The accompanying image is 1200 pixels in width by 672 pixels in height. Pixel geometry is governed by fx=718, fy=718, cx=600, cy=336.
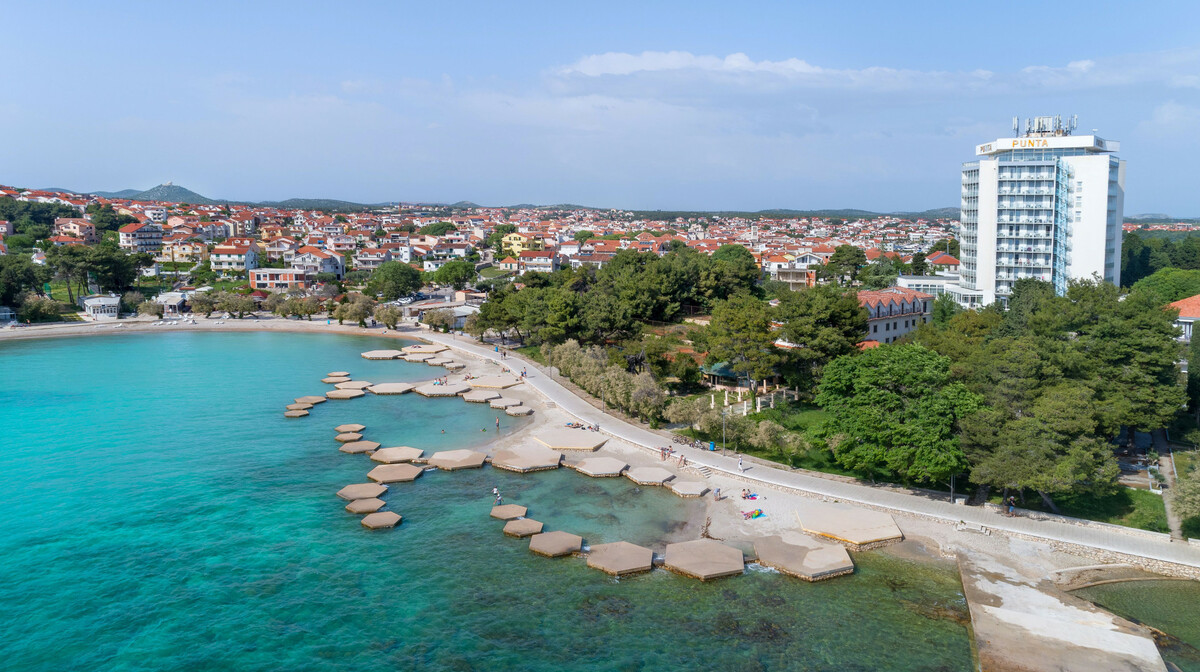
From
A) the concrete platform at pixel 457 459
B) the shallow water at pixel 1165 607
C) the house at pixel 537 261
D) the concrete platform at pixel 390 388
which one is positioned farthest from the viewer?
the house at pixel 537 261

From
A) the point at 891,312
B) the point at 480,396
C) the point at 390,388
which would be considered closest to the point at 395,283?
the point at 390,388

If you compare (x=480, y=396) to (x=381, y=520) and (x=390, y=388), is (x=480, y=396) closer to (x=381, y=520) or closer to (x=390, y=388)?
(x=390, y=388)

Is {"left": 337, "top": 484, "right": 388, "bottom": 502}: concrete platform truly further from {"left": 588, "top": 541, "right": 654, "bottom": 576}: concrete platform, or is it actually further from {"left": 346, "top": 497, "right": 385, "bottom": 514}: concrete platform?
{"left": 588, "top": 541, "right": 654, "bottom": 576}: concrete platform

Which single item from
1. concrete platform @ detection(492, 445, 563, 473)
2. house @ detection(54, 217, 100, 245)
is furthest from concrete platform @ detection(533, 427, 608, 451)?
house @ detection(54, 217, 100, 245)

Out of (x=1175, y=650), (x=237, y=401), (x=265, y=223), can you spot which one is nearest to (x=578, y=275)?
(x=237, y=401)

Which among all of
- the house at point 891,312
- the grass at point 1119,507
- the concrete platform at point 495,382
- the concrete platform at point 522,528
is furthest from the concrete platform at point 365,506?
the house at point 891,312

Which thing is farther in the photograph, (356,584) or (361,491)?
(361,491)

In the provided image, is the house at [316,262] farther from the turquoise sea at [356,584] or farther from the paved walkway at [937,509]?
the paved walkway at [937,509]
